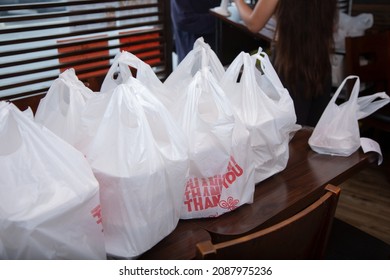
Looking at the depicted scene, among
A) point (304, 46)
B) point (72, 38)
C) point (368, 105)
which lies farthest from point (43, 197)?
point (72, 38)

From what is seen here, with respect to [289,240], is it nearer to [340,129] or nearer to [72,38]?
[340,129]

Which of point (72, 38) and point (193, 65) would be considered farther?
point (72, 38)

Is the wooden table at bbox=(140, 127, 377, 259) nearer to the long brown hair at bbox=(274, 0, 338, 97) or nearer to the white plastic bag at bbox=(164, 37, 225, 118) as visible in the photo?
the white plastic bag at bbox=(164, 37, 225, 118)

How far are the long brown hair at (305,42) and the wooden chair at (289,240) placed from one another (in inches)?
42.3

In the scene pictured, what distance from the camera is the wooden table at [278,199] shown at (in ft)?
2.78

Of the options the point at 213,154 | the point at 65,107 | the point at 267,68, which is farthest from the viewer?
the point at 267,68

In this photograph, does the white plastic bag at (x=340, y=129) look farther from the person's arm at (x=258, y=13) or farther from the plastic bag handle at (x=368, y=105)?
the person's arm at (x=258, y=13)

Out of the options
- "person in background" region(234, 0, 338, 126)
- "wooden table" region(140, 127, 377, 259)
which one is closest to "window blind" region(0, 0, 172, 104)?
"person in background" region(234, 0, 338, 126)

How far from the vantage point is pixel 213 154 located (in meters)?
0.86

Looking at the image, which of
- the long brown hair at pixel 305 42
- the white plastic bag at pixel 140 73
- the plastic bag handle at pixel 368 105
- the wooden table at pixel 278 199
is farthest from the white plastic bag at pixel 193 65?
the long brown hair at pixel 305 42

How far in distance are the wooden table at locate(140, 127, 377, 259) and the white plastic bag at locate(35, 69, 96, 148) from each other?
301 mm

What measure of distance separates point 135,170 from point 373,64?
6.96 feet

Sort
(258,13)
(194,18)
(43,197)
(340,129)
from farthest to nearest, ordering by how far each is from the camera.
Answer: (194,18), (258,13), (340,129), (43,197)

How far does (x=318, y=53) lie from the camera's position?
5.88 feet
